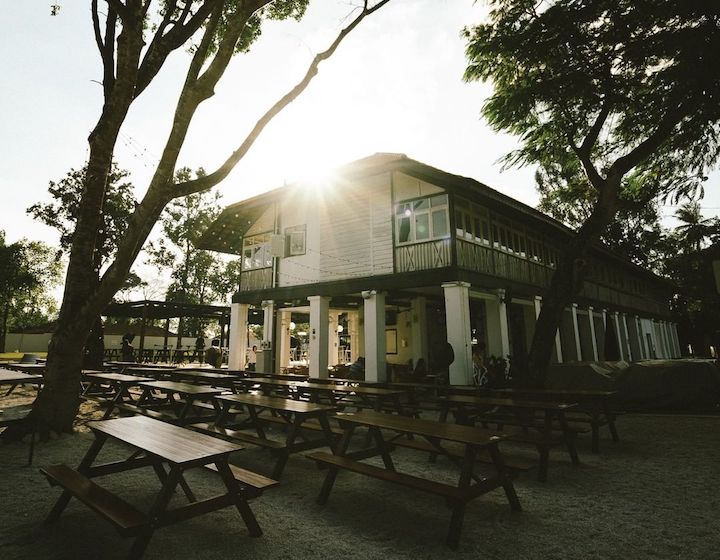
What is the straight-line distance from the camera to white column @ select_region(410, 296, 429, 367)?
661 inches

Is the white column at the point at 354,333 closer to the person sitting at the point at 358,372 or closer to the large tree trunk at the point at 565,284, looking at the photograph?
the person sitting at the point at 358,372

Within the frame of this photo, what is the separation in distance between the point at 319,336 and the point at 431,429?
11016 millimetres

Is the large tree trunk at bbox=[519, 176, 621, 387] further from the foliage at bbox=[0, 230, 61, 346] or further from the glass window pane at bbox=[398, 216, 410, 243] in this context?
the foliage at bbox=[0, 230, 61, 346]

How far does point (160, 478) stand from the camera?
302 centimetres

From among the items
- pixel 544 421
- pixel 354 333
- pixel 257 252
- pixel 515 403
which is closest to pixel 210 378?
pixel 515 403

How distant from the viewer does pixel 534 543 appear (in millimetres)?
2879

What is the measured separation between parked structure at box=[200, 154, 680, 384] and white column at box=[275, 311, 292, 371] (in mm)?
98

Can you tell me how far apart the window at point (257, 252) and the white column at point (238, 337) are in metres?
1.97

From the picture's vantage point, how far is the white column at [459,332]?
11602 mm

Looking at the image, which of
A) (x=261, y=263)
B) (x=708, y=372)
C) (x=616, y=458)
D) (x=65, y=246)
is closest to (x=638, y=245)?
(x=708, y=372)

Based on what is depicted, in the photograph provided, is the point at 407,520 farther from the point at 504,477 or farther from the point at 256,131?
the point at 256,131

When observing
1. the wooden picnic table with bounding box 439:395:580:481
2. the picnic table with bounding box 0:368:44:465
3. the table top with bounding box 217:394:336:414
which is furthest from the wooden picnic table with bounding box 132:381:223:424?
the wooden picnic table with bounding box 439:395:580:481

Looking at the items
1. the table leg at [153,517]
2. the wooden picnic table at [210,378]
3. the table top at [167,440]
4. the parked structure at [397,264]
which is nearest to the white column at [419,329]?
the parked structure at [397,264]

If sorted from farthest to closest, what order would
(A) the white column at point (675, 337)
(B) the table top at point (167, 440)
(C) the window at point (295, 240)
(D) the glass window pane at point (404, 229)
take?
1. (A) the white column at point (675, 337)
2. (C) the window at point (295, 240)
3. (D) the glass window pane at point (404, 229)
4. (B) the table top at point (167, 440)
